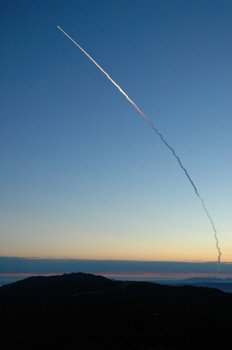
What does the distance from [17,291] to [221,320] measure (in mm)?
59331

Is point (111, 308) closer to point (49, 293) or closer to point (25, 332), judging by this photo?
point (25, 332)

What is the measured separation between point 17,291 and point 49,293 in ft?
47.4

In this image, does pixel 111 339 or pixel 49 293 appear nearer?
pixel 111 339

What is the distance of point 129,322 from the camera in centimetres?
4441

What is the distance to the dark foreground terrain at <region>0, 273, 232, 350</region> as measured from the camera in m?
37.6

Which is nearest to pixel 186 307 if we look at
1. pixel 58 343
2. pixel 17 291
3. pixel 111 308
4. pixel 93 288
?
pixel 111 308

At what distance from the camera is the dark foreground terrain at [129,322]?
1481 inches

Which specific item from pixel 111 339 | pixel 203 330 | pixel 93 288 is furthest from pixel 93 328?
pixel 93 288

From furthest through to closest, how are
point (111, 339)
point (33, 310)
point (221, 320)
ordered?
point (33, 310) < point (221, 320) < point (111, 339)

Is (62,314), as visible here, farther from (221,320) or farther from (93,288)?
(93,288)

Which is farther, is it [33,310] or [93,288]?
[93,288]

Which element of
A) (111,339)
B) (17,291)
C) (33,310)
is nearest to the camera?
(111,339)

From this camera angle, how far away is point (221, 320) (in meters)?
43.2

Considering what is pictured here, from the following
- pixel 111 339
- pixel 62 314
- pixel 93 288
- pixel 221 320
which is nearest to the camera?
pixel 111 339
